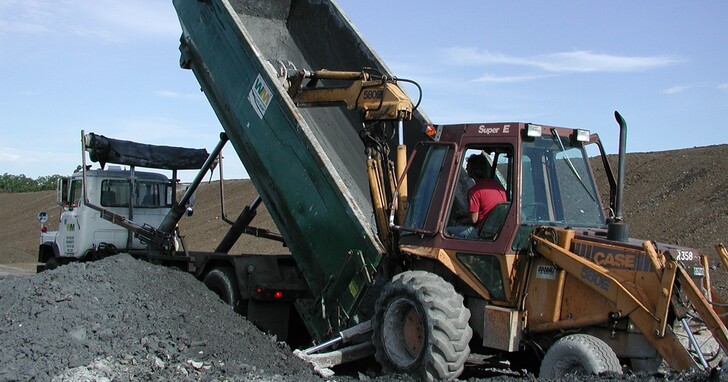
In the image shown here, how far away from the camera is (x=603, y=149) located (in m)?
8.05

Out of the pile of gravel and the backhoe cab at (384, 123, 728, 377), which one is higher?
the backhoe cab at (384, 123, 728, 377)

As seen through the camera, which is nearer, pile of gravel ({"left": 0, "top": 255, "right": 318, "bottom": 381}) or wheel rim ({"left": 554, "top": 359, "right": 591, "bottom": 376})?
wheel rim ({"left": 554, "top": 359, "right": 591, "bottom": 376})

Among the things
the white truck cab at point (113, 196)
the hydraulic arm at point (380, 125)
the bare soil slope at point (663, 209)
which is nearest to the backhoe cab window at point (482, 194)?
the hydraulic arm at point (380, 125)

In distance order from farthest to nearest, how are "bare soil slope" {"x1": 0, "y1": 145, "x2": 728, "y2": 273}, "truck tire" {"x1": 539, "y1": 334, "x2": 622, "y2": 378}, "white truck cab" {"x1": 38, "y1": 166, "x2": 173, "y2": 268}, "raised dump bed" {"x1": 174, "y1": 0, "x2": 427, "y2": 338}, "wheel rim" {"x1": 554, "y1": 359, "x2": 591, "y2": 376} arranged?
"bare soil slope" {"x1": 0, "y1": 145, "x2": 728, "y2": 273}, "white truck cab" {"x1": 38, "y1": 166, "x2": 173, "y2": 268}, "raised dump bed" {"x1": 174, "y1": 0, "x2": 427, "y2": 338}, "wheel rim" {"x1": 554, "y1": 359, "x2": 591, "y2": 376}, "truck tire" {"x1": 539, "y1": 334, "x2": 622, "y2": 378}

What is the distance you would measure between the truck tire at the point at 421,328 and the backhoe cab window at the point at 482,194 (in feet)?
1.95

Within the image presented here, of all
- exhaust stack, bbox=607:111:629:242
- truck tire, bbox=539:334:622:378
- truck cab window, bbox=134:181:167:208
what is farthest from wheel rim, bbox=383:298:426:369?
truck cab window, bbox=134:181:167:208

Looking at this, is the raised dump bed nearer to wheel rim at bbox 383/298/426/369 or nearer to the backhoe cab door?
wheel rim at bbox 383/298/426/369

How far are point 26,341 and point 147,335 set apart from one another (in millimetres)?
1056

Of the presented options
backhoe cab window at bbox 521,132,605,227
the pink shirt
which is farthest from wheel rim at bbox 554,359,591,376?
the pink shirt

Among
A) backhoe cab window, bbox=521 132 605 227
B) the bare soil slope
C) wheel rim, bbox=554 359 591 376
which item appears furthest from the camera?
the bare soil slope

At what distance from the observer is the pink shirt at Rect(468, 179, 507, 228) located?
24.7 feet

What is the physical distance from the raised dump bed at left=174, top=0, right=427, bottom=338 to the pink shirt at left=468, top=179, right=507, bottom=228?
980mm

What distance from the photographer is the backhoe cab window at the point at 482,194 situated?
7.35 meters

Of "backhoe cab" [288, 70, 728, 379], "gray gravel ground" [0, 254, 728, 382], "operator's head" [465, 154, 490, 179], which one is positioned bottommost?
"gray gravel ground" [0, 254, 728, 382]
